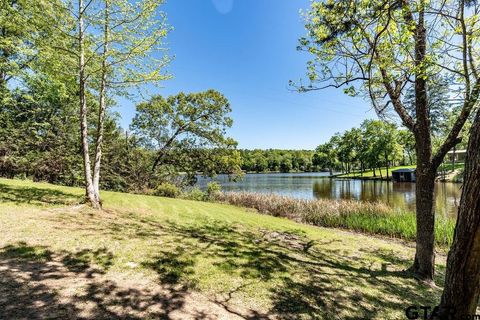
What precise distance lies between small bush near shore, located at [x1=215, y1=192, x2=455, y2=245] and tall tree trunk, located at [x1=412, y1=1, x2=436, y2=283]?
14.4ft

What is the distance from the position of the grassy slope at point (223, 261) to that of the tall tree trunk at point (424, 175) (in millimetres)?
523

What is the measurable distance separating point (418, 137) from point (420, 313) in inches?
122

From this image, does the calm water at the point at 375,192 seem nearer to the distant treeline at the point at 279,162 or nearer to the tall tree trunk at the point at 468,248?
the tall tree trunk at the point at 468,248

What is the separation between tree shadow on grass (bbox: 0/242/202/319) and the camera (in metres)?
2.67

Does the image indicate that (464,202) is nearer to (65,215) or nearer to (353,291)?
(353,291)

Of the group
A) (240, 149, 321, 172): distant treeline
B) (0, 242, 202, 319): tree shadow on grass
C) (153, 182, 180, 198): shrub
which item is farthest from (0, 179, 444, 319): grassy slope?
(240, 149, 321, 172): distant treeline

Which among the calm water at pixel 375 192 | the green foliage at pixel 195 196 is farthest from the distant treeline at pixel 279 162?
the green foliage at pixel 195 196

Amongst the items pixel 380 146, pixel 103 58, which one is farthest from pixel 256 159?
pixel 103 58

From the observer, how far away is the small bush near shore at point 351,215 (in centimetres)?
925

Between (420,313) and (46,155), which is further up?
(46,155)

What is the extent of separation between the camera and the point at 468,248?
2281 millimetres

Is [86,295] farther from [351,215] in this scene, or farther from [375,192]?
[375,192]

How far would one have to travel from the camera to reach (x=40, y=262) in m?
3.76

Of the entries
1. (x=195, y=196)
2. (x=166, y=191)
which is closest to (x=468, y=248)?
(x=195, y=196)
